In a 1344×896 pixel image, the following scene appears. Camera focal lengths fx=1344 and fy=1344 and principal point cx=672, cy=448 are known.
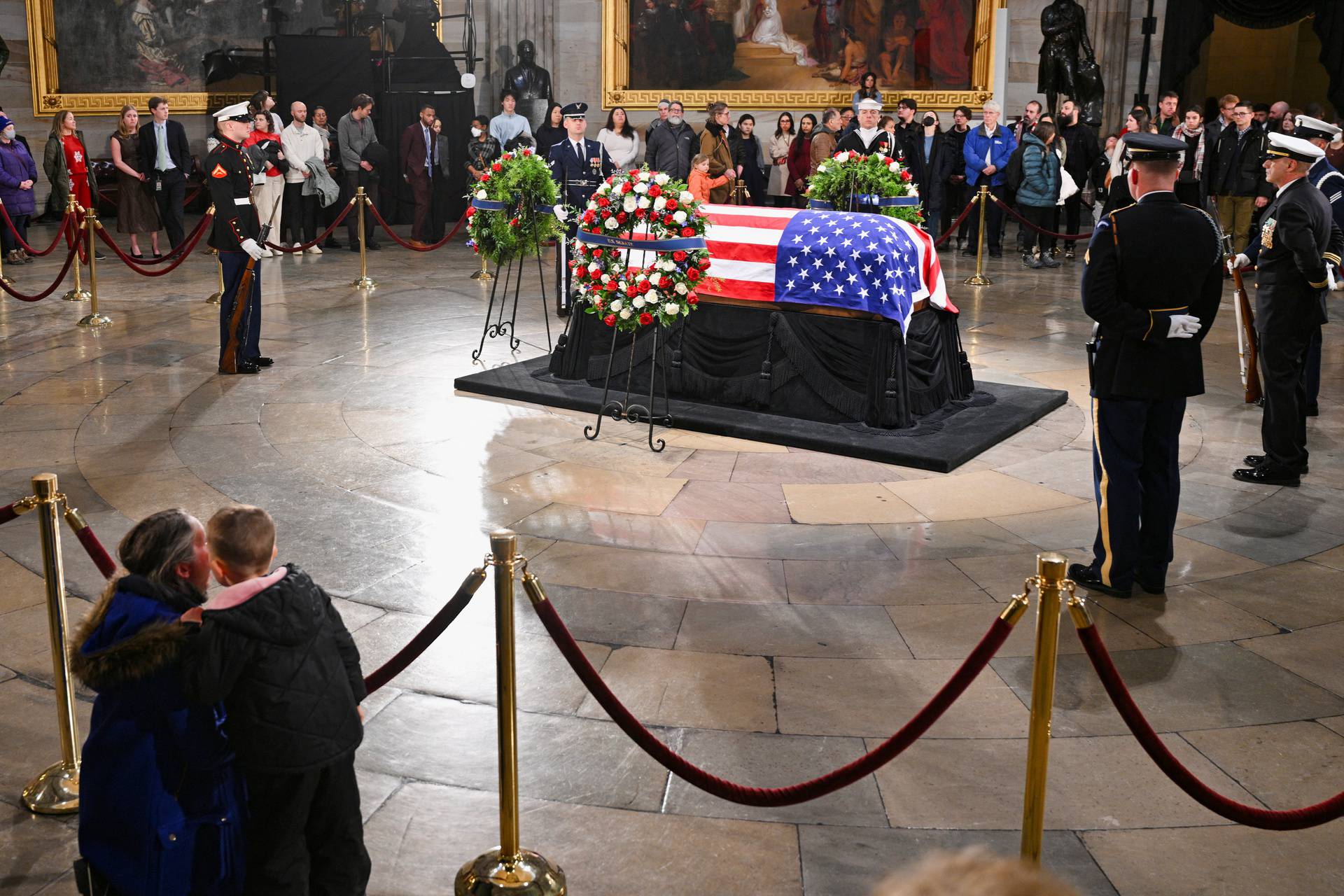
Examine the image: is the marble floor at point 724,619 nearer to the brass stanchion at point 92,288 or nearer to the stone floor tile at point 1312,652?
the stone floor tile at point 1312,652

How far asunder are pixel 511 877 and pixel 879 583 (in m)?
2.96

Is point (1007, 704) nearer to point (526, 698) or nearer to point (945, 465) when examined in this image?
point (526, 698)

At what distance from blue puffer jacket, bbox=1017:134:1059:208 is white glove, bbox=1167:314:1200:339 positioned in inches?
444

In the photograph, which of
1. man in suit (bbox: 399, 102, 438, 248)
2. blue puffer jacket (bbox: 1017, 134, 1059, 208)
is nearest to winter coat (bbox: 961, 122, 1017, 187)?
blue puffer jacket (bbox: 1017, 134, 1059, 208)

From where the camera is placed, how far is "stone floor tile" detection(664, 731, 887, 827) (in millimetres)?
4422

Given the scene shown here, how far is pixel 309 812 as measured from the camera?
359 centimetres

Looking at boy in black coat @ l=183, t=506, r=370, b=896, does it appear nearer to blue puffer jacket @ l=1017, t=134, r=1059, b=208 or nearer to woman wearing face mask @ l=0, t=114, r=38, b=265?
woman wearing face mask @ l=0, t=114, r=38, b=265

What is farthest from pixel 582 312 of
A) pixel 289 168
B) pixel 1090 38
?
pixel 1090 38

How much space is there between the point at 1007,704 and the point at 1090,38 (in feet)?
57.3

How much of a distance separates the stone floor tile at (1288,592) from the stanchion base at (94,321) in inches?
399

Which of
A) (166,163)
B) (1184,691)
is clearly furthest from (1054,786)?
(166,163)

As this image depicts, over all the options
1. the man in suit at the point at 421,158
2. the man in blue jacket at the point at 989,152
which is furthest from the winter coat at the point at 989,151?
the man in suit at the point at 421,158

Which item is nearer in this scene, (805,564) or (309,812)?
(309,812)

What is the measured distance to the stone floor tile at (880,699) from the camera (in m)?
4.99
